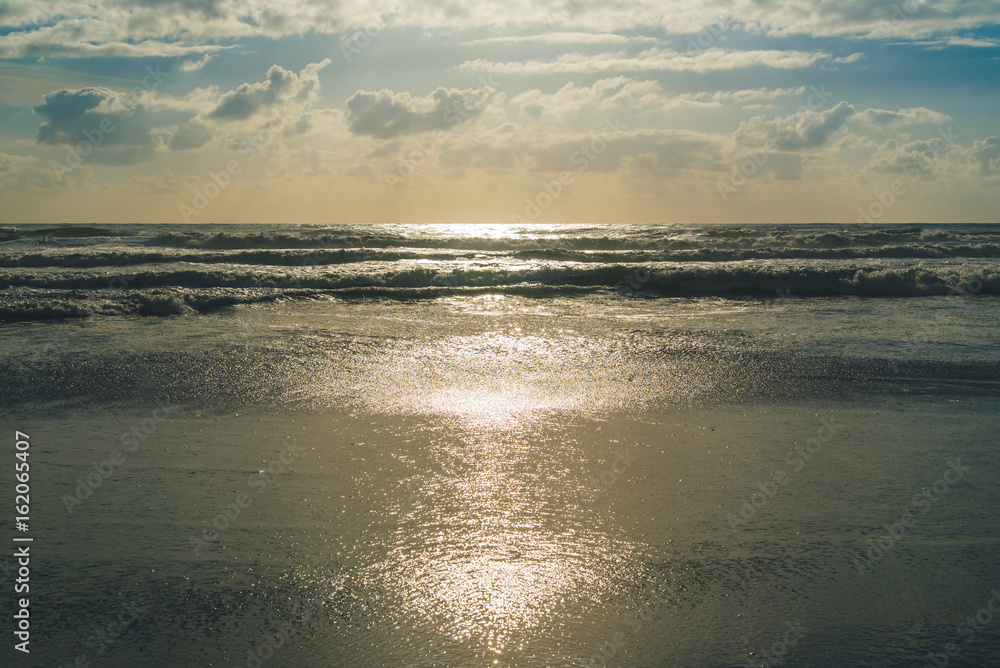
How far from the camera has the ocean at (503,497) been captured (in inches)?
121

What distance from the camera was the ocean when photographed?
121 inches

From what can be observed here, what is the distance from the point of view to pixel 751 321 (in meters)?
12.4

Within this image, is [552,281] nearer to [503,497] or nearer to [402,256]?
[402,256]

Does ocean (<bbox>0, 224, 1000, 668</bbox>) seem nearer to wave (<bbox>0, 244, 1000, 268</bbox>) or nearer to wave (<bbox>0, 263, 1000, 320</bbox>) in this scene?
wave (<bbox>0, 263, 1000, 320</bbox>)

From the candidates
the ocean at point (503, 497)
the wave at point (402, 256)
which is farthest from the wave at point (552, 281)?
the ocean at point (503, 497)

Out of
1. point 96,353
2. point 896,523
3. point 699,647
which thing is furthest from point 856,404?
point 96,353

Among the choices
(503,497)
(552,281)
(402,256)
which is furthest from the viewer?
(402,256)

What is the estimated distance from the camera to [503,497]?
4.46m

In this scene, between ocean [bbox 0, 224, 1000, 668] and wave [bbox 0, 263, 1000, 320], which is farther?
wave [bbox 0, 263, 1000, 320]

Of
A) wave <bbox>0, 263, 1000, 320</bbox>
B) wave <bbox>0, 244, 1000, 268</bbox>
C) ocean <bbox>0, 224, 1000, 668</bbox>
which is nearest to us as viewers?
ocean <bbox>0, 224, 1000, 668</bbox>

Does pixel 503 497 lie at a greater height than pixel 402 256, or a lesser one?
lesser

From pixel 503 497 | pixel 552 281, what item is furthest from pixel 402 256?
pixel 503 497

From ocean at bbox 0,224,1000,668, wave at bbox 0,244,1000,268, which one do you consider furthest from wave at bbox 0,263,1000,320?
ocean at bbox 0,224,1000,668

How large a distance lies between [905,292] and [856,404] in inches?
574
